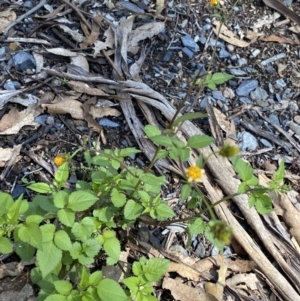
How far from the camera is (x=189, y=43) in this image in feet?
11.2

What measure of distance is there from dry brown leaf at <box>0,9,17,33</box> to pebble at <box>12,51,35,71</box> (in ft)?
0.74

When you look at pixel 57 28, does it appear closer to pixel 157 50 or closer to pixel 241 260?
pixel 157 50

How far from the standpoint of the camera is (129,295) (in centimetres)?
233

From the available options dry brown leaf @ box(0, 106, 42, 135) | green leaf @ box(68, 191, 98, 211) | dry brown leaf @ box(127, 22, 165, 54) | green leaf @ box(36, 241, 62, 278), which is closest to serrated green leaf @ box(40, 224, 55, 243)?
green leaf @ box(36, 241, 62, 278)

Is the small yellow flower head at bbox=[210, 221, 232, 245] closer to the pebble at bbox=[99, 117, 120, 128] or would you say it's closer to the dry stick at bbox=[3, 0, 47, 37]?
the pebble at bbox=[99, 117, 120, 128]

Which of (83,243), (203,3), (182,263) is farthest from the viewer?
(203,3)

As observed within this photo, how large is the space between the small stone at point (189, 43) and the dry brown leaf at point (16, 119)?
105cm

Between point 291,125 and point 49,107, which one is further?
point 291,125

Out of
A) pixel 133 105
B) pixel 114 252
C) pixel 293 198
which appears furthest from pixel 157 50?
pixel 114 252

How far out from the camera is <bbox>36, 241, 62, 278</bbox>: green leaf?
6.75 ft

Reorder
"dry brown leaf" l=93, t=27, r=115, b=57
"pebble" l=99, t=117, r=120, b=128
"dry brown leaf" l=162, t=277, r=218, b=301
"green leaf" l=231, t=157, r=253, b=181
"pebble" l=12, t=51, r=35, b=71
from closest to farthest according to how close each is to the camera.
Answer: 1. "green leaf" l=231, t=157, r=253, b=181
2. "dry brown leaf" l=162, t=277, r=218, b=301
3. "pebble" l=99, t=117, r=120, b=128
4. "pebble" l=12, t=51, r=35, b=71
5. "dry brown leaf" l=93, t=27, r=115, b=57

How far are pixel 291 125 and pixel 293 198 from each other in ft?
1.66

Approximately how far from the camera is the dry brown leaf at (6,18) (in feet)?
10.7

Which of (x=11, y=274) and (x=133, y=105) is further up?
(x=133, y=105)
